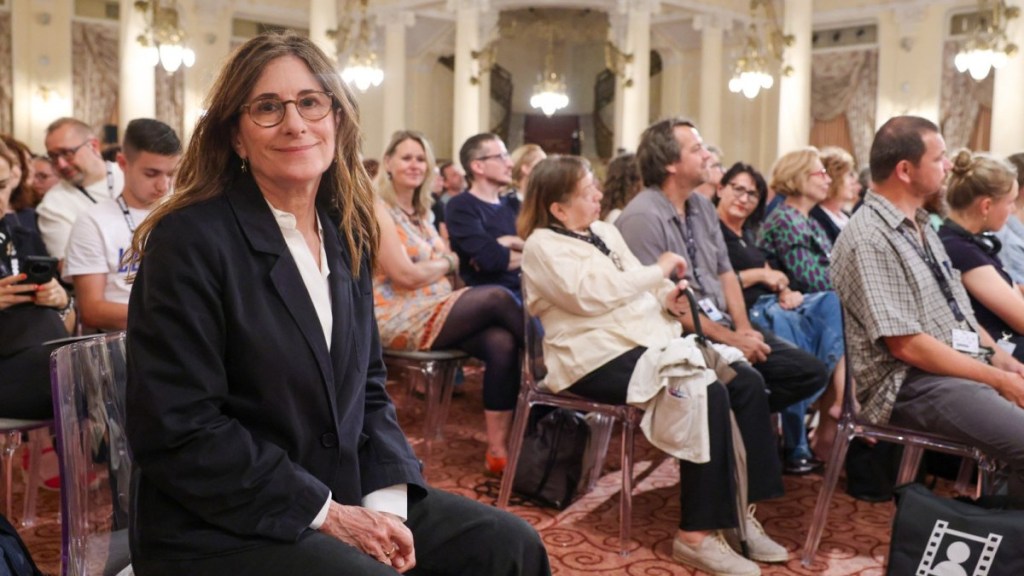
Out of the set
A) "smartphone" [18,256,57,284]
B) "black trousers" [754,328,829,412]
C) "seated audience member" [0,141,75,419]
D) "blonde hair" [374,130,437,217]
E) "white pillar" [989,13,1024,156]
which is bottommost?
"black trousers" [754,328,829,412]

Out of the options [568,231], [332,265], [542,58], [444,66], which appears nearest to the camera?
[332,265]

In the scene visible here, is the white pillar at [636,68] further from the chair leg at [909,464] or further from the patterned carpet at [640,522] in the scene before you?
the chair leg at [909,464]

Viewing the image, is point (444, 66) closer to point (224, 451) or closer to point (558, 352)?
point (558, 352)

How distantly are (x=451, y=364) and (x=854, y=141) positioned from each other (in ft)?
47.4

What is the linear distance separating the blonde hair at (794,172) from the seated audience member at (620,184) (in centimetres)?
74

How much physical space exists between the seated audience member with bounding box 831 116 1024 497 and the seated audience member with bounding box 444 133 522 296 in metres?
1.85

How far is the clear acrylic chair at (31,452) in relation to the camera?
264 centimetres

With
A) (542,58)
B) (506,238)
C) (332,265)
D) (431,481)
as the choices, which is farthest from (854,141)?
(332,265)

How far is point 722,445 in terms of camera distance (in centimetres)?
301

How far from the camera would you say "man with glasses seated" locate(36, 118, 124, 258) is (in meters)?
4.16

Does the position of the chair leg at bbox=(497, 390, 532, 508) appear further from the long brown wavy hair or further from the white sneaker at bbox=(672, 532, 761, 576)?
the long brown wavy hair

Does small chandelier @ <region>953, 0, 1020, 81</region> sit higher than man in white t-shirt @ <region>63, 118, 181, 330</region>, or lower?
higher

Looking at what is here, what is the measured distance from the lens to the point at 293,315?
155 centimetres

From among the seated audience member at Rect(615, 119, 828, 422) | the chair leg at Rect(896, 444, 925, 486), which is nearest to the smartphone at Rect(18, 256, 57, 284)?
the seated audience member at Rect(615, 119, 828, 422)
